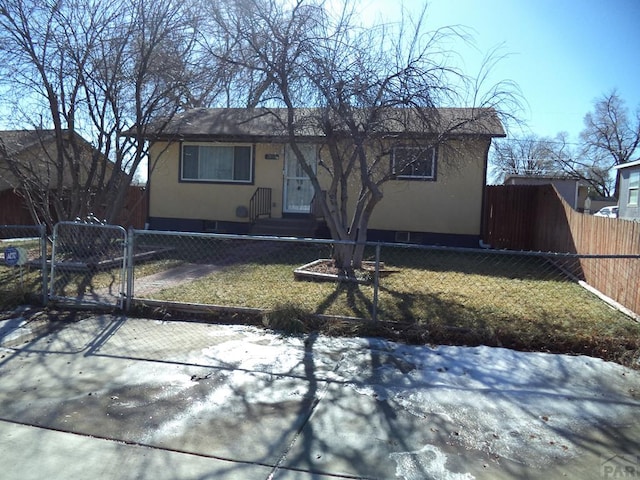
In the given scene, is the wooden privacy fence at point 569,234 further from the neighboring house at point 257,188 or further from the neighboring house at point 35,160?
the neighboring house at point 35,160

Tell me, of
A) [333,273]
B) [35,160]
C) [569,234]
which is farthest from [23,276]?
[569,234]

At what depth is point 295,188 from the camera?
48.7 ft

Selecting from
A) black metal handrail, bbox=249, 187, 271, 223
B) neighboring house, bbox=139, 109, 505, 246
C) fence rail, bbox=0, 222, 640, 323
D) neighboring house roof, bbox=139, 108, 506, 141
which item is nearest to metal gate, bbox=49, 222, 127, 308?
→ fence rail, bbox=0, 222, 640, 323

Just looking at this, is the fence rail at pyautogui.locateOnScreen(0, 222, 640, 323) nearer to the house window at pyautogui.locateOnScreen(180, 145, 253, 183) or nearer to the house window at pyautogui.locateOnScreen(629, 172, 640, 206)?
the house window at pyautogui.locateOnScreen(180, 145, 253, 183)

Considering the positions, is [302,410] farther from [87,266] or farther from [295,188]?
[295,188]

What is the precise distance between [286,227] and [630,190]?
14.2 metres

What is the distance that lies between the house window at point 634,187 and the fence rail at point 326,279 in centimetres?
935

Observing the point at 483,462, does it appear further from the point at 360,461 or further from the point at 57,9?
the point at 57,9

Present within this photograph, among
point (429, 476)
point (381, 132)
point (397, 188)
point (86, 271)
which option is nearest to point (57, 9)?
point (86, 271)

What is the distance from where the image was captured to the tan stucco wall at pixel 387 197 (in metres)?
13.5

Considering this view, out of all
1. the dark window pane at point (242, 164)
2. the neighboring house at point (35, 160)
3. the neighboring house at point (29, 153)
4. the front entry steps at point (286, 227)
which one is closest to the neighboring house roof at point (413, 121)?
the neighboring house at point (35, 160)

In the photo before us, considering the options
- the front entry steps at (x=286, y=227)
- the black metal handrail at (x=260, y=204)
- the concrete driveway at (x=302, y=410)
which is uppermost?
the black metal handrail at (x=260, y=204)

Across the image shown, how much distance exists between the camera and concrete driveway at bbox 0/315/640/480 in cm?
321

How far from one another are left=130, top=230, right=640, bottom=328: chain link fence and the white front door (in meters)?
2.78
